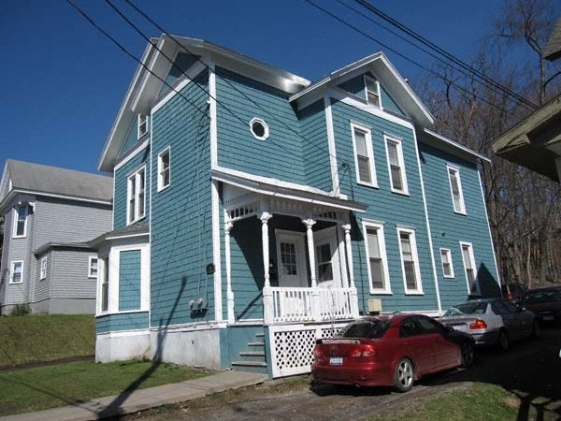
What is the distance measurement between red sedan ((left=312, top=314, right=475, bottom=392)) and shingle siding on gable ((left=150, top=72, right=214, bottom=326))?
13.9ft

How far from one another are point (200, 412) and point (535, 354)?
28.0 feet

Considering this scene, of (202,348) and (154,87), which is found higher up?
(154,87)

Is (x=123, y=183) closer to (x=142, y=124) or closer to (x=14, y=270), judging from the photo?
(x=142, y=124)

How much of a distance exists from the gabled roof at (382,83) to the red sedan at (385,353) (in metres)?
8.57

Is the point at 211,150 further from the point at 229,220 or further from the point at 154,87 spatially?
the point at 154,87

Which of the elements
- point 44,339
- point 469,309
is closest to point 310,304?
point 469,309

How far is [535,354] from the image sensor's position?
1178 centimetres

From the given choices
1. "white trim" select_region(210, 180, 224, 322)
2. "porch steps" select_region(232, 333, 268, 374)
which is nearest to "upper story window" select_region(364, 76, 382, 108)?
"white trim" select_region(210, 180, 224, 322)

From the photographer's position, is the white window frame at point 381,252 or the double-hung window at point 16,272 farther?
the double-hung window at point 16,272

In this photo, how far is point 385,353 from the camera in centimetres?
861

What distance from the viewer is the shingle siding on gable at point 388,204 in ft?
50.2

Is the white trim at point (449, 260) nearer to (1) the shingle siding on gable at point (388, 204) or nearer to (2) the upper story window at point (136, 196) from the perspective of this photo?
(1) the shingle siding on gable at point (388, 204)

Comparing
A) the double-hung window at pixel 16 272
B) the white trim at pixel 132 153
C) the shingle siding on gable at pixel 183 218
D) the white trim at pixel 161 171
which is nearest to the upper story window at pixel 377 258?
the shingle siding on gable at pixel 183 218

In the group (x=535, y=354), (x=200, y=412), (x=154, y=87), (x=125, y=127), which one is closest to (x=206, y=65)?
(x=154, y=87)
